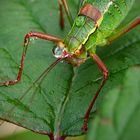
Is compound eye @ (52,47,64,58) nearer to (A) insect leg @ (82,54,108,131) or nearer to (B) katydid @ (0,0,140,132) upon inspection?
(B) katydid @ (0,0,140,132)

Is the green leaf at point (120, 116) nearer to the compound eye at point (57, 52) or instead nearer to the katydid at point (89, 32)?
the katydid at point (89, 32)

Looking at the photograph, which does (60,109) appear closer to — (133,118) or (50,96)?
(50,96)

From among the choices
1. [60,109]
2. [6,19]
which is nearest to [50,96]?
[60,109]

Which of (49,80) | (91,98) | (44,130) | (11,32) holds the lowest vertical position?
(44,130)

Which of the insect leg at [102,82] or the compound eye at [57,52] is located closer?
the insect leg at [102,82]

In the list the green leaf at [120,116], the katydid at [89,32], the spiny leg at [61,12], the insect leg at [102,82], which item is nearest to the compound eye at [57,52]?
the katydid at [89,32]

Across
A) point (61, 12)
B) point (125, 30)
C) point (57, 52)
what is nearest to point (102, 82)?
point (57, 52)

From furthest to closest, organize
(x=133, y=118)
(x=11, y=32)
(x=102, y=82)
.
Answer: (x=11, y=32) → (x=102, y=82) → (x=133, y=118)
